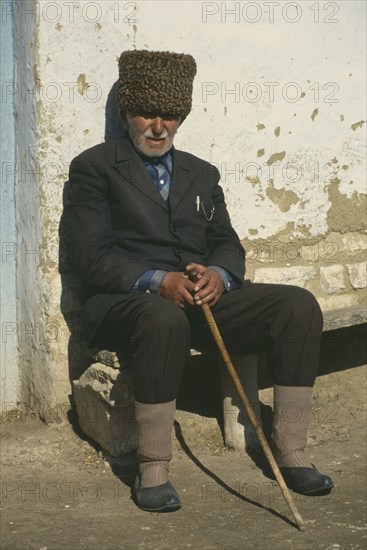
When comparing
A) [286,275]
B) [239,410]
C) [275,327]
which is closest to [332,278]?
[286,275]

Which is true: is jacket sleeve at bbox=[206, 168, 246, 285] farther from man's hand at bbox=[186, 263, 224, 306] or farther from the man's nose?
the man's nose

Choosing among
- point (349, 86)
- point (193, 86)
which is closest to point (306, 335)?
point (193, 86)

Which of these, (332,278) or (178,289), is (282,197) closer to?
(332,278)

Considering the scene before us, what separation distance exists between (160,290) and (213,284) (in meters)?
0.24

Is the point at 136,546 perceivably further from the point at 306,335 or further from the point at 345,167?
the point at 345,167

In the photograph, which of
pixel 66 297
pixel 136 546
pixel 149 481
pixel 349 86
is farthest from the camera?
pixel 349 86

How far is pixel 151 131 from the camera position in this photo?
4289 millimetres

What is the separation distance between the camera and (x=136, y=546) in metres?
3.44

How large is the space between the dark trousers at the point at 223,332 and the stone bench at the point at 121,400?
130 millimetres

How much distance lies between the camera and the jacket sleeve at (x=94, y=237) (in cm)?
409

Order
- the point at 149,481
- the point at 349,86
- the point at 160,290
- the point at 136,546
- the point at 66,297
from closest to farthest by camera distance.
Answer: the point at 136,546 < the point at 149,481 < the point at 160,290 < the point at 66,297 < the point at 349,86

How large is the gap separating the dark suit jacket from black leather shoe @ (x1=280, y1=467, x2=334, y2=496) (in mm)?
923

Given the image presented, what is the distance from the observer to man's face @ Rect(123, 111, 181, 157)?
14.0 feet

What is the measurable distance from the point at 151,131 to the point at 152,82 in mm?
232
